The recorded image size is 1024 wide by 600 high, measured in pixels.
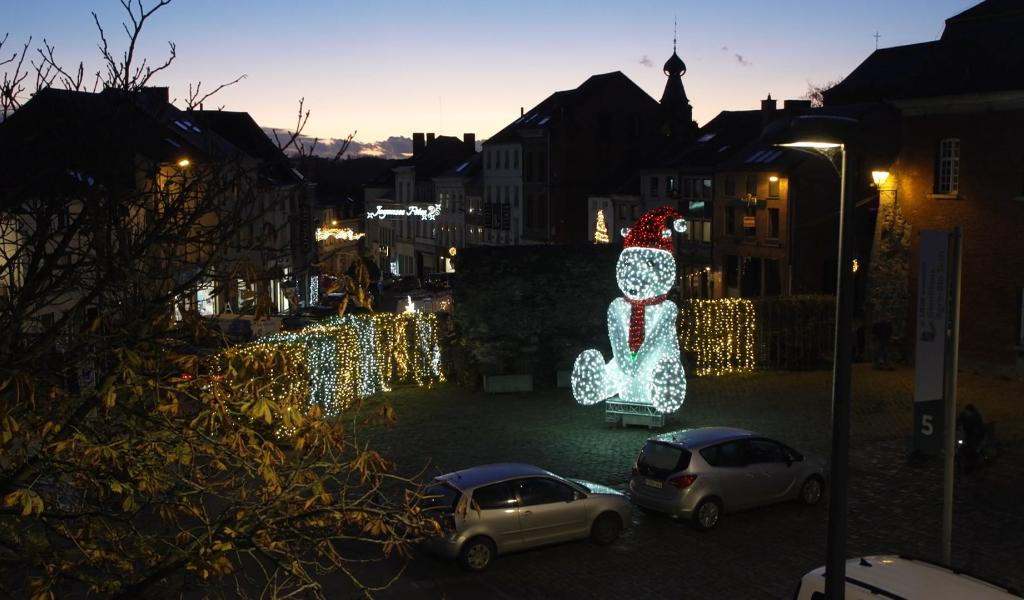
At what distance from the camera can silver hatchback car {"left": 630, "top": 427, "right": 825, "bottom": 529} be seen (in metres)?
16.3

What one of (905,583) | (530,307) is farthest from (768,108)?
(905,583)

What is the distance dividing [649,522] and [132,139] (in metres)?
11.6

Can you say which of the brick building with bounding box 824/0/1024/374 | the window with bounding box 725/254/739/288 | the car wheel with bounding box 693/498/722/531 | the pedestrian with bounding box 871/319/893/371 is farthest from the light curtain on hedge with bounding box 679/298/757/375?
the window with bounding box 725/254/739/288

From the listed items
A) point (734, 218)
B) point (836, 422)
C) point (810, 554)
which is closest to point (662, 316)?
point (810, 554)

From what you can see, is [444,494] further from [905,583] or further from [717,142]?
[717,142]

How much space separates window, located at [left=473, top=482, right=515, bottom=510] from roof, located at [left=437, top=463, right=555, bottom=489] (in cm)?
9

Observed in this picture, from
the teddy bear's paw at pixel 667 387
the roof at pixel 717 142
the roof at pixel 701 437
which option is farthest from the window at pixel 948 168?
the roof at pixel 717 142

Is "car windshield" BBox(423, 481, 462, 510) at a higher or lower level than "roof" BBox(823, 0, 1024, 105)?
lower

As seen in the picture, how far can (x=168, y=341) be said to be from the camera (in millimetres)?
7664

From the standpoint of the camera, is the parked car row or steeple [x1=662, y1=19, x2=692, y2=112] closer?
the parked car row

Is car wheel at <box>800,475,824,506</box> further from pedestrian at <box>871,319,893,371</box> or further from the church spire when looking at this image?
the church spire

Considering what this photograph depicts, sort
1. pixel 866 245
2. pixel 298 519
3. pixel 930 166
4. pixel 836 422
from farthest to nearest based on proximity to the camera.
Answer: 1. pixel 866 245
2. pixel 930 166
3. pixel 836 422
4. pixel 298 519

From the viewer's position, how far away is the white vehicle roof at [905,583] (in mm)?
10164

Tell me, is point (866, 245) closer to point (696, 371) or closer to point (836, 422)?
point (696, 371)
